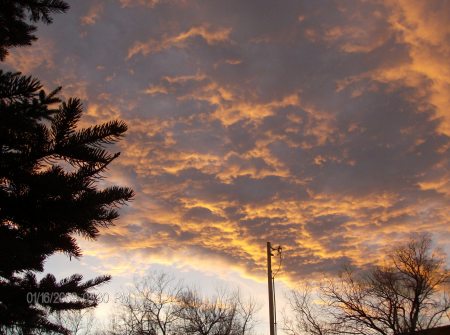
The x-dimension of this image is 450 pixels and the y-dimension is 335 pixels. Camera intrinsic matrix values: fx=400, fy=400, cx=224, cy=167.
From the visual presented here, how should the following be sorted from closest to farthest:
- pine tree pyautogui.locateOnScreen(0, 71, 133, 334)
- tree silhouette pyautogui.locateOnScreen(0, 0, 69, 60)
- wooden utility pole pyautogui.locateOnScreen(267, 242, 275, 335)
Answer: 1. pine tree pyautogui.locateOnScreen(0, 71, 133, 334)
2. tree silhouette pyautogui.locateOnScreen(0, 0, 69, 60)
3. wooden utility pole pyautogui.locateOnScreen(267, 242, 275, 335)

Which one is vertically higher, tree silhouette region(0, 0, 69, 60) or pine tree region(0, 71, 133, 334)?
tree silhouette region(0, 0, 69, 60)

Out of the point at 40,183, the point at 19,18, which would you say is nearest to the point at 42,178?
the point at 40,183

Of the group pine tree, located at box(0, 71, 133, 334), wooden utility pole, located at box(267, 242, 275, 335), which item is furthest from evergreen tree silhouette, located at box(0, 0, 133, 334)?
wooden utility pole, located at box(267, 242, 275, 335)

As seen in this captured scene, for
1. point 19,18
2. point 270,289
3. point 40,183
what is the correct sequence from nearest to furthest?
1. point 40,183
2. point 19,18
3. point 270,289

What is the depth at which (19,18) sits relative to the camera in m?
3.01

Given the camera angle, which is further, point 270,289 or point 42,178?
point 270,289

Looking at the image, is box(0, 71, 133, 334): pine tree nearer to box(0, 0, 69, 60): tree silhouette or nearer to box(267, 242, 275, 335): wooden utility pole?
box(0, 0, 69, 60): tree silhouette

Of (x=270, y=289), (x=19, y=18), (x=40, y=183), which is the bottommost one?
(x=40, y=183)

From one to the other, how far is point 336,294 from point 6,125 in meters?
35.3

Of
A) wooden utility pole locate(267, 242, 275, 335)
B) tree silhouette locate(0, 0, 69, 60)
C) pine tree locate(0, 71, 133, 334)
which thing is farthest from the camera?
wooden utility pole locate(267, 242, 275, 335)

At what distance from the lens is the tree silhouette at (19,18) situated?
102 inches

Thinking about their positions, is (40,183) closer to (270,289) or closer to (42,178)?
(42,178)

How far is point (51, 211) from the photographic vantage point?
2064 millimetres

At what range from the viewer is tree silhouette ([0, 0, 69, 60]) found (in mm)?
2602
